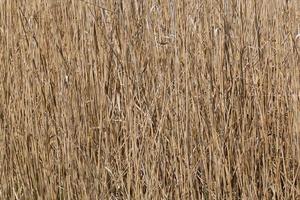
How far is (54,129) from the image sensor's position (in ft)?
6.72

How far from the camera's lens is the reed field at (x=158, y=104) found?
185 centimetres

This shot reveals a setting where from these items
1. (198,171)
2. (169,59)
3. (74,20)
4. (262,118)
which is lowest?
(198,171)

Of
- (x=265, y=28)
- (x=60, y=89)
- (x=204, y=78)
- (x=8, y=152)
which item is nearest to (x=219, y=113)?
(x=204, y=78)

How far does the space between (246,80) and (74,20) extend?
0.57m

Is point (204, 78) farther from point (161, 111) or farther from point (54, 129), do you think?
point (54, 129)

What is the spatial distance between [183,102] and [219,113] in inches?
4.9

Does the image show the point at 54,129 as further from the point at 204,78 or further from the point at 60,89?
the point at 204,78

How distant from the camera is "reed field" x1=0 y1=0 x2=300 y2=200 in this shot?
185 centimetres

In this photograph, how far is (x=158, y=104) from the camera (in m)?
1.95

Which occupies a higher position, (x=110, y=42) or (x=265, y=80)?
(x=110, y=42)

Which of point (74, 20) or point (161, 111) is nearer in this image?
point (161, 111)

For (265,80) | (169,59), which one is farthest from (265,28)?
(169,59)

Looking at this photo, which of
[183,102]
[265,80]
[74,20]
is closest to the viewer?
[183,102]

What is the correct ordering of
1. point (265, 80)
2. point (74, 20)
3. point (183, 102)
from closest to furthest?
point (183, 102) < point (265, 80) < point (74, 20)
